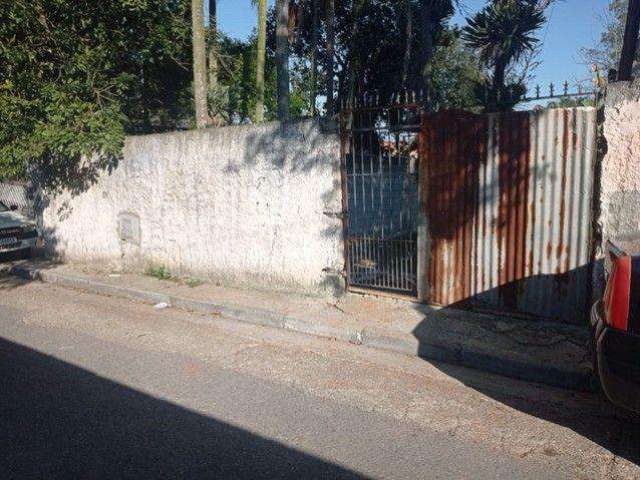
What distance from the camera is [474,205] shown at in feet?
18.0

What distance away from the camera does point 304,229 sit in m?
6.70

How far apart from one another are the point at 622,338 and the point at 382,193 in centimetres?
369

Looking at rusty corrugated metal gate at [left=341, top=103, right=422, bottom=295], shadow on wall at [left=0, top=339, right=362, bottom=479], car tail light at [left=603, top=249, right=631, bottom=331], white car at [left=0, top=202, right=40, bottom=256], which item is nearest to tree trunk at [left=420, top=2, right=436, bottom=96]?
rusty corrugated metal gate at [left=341, top=103, right=422, bottom=295]

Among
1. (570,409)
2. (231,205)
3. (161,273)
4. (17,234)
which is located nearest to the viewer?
(570,409)

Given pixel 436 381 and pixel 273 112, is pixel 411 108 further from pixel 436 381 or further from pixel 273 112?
pixel 273 112

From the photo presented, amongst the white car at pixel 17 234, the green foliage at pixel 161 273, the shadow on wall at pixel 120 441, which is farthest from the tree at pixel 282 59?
the shadow on wall at pixel 120 441

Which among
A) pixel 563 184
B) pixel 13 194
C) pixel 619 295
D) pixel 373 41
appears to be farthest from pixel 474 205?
pixel 373 41

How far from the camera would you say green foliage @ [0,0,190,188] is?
8008mm

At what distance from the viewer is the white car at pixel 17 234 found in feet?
32.9

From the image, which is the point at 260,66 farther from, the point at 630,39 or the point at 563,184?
the point at 563,184

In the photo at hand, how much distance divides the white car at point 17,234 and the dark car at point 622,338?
35.5ft

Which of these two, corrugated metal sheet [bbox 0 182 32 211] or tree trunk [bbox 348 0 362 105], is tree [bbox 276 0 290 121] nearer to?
tree trunk [bbox 348 0 362 105]

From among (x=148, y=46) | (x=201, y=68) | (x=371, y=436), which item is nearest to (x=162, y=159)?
(x=201, y=68)

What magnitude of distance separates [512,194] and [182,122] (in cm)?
974
